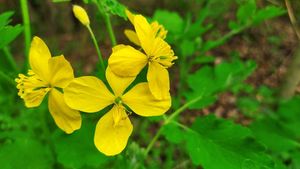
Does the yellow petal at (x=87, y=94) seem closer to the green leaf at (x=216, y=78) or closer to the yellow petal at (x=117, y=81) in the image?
the yellow petal at (x=117, y=81)

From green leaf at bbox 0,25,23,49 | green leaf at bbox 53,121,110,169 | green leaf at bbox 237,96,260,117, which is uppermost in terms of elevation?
green leaf at bbox 0,25,23,49

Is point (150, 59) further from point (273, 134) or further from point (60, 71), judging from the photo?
point (273, 134)

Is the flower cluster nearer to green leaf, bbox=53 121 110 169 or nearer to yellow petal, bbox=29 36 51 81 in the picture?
yellow petal, bbox=29 36 51 81

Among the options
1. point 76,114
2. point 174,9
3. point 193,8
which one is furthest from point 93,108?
point 174,9

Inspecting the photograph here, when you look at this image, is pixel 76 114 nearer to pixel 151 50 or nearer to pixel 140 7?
pixel 151 50

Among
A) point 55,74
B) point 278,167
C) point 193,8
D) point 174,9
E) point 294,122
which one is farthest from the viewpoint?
point 174,9

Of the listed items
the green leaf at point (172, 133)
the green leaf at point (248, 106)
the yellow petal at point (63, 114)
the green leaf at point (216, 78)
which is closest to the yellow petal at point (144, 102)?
the yellow petal at point (63, 114)

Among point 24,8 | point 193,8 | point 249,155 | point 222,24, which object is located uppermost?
point 24,8

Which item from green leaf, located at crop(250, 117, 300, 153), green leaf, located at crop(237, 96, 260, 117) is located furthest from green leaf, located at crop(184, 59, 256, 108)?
green leaf, located at crop(237, 96, 260, 117)
